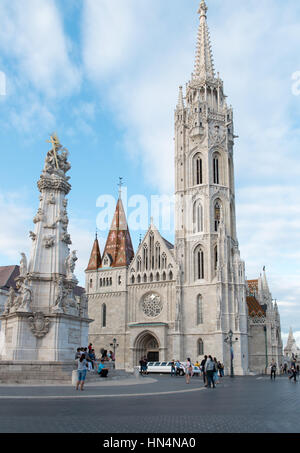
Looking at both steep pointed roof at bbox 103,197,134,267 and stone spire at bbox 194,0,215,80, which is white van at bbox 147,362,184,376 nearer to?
steep pointed roof at bbox 103,197,134,267

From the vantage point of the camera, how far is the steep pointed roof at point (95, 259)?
57934mm

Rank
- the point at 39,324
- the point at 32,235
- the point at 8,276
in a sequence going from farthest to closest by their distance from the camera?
the point at 8,276 → the point at 32,235 → the point at 39,324

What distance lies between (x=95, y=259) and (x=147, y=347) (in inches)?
540

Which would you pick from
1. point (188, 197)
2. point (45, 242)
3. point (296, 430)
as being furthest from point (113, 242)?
point (296, 430)

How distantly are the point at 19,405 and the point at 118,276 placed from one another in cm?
4497

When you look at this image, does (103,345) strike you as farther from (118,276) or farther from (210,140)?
(210,140)

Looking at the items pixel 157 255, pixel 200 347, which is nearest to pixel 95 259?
pixel 157 255

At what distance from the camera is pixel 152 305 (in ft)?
171

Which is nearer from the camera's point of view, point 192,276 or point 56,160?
point 56,160

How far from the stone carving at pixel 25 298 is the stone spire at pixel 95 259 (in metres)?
36.7

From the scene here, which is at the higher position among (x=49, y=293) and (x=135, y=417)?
(x=49, y=293)

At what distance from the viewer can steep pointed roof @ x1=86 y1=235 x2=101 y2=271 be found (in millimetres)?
57934

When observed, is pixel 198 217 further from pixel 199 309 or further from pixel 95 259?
pixel 95 259

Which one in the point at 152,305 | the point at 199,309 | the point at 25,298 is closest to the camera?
the point at 25,298
